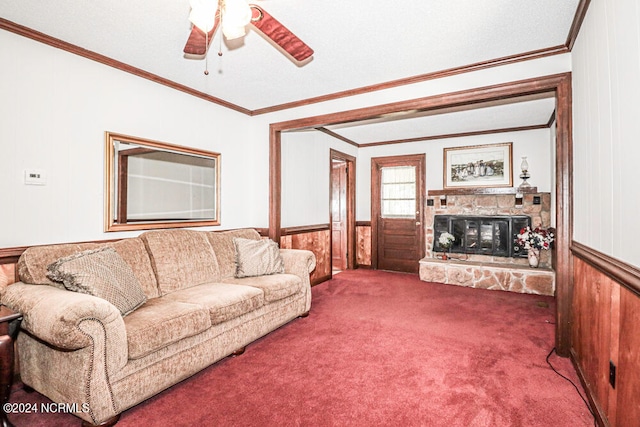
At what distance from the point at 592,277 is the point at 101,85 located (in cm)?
392

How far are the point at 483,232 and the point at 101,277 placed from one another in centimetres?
518

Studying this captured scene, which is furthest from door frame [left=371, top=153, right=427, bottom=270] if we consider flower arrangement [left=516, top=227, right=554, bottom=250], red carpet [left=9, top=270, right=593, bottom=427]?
red carpet [left=9, top=270, right=593, bottom=427]

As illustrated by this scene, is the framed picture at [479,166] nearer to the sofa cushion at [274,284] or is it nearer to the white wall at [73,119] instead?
the white wall at [73,119]

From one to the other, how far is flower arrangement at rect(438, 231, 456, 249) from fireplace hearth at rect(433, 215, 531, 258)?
0.10m

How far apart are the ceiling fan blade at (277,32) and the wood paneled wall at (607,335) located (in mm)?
2044

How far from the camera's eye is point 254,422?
180 cm

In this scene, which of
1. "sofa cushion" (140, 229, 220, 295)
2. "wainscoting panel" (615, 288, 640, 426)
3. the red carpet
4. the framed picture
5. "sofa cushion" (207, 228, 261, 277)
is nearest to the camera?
"wainscoting panel" (615, 288, 640, 426)

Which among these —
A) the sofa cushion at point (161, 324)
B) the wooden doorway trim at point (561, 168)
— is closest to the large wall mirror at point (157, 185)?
the sofa cushion at point (161, 324)

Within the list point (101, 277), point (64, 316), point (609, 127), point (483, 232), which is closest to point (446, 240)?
point (483, 232)

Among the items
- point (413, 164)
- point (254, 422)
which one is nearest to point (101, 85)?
point (254, 422)

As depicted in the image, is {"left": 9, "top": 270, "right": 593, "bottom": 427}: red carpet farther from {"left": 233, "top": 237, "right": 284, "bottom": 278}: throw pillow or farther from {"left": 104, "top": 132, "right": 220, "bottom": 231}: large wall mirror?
{"left": 104, "top": 132, "right": 220, "bottom": 231}: large wall mirror

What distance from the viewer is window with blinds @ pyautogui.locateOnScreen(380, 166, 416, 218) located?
6.08 meters

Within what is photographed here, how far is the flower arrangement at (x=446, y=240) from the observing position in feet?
17.7

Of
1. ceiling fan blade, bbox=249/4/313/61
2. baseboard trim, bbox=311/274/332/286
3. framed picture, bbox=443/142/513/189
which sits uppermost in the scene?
ceiling fan blade, bbox=249/4/313/61
